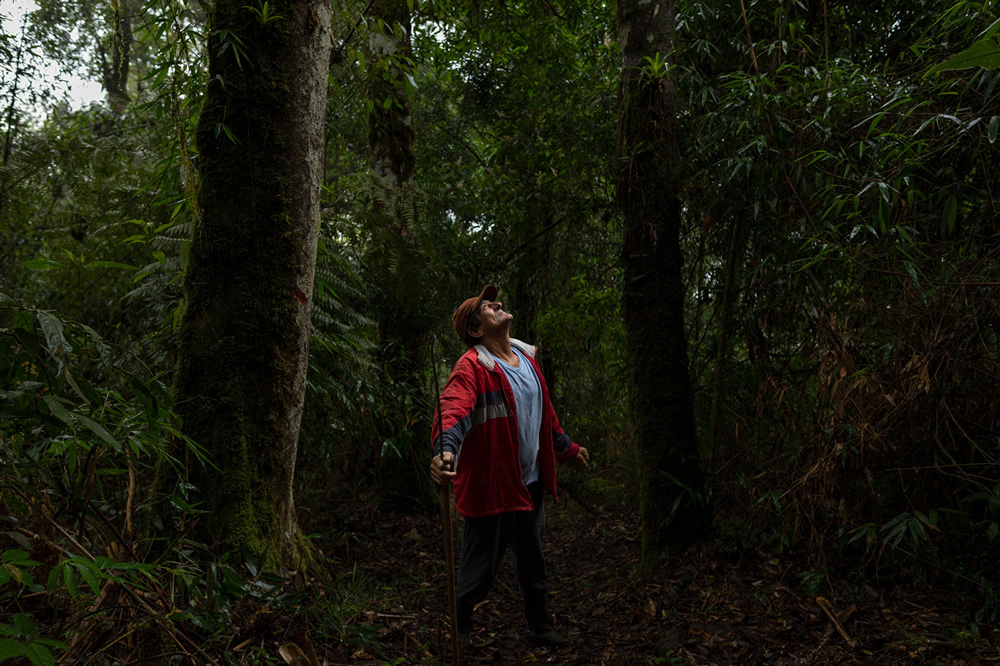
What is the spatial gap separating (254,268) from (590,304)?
4346mm

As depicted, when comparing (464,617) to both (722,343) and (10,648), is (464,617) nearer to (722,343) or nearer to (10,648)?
(722,343)

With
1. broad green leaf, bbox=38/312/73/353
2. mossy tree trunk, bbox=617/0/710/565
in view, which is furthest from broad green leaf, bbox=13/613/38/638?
mossy tree trunk, bbox=617/0/710/565

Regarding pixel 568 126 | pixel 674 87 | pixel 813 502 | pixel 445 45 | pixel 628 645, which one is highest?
pixel 445 45

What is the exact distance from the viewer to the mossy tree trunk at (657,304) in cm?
468

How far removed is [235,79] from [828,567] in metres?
4.12

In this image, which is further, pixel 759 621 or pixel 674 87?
pixel 674 87

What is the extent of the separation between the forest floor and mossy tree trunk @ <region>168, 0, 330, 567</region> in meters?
0.85

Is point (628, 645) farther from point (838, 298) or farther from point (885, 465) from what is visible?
point (838, 298)

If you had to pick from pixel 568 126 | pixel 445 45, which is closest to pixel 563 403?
pixel 568 126

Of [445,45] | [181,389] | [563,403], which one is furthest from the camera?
[563,403]

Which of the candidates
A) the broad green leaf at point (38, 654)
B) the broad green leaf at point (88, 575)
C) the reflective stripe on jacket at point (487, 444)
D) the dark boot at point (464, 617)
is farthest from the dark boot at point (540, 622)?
the broad green leaf at point (38, 654)

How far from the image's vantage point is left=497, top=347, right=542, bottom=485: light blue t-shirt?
4.21 metres

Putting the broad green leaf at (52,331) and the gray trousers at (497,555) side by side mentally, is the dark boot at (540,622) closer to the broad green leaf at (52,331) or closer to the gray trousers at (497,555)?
the gray trousers at (497,555)

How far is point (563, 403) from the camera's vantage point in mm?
9617
